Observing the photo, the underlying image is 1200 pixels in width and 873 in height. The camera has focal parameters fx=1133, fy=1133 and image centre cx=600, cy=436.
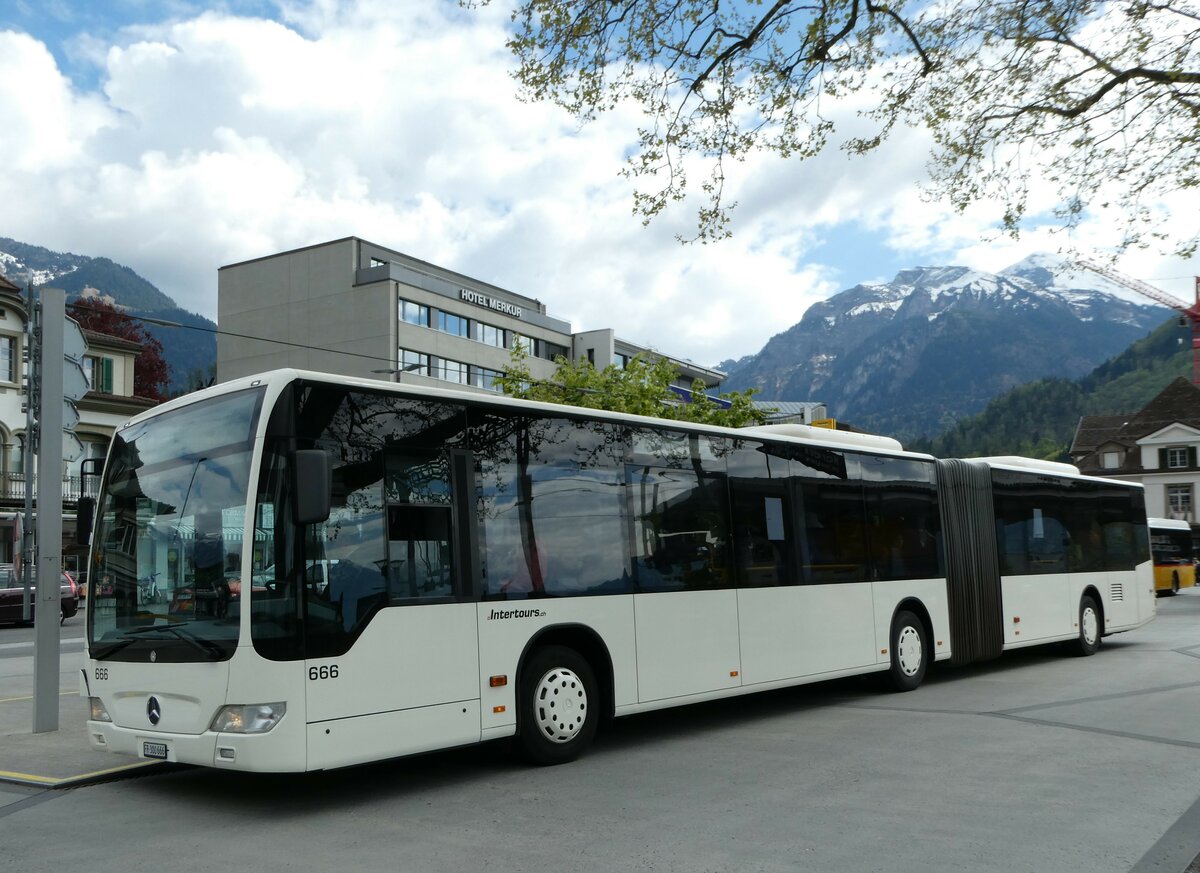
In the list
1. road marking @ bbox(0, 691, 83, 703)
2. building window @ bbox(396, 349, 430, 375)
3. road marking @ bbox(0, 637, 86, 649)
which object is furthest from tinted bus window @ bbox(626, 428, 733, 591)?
building window @ bbox(396, 349, 430, 375)

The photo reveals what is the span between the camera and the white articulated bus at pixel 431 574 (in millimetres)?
7328

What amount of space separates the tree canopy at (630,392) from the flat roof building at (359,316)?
67.3 ft

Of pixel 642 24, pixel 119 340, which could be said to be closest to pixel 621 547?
pixel 642 24

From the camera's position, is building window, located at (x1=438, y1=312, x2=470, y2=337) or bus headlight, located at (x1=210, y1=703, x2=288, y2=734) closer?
bus headlight, located at (x1=210, y1=703, x2=288, y2=734)

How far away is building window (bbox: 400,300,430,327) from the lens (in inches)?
2598

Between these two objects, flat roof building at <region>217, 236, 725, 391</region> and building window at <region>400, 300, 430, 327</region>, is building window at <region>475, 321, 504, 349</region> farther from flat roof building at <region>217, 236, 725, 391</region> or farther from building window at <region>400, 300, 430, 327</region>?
building window at <region>400, 300, 430, 327</region>

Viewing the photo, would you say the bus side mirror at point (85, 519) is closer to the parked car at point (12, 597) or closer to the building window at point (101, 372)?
the parked car at point (12, 597)

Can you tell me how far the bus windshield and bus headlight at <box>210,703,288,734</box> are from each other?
363 millimetres

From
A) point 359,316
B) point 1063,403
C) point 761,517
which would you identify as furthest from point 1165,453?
point 761,517

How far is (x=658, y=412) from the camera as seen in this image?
133ft

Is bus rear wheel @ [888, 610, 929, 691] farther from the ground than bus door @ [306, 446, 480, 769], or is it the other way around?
bus door @ [306, 446, 480, 769]

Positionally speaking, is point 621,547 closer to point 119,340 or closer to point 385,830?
point 385,830

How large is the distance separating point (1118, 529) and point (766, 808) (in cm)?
1445

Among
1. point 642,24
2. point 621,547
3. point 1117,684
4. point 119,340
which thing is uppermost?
point 119,340
